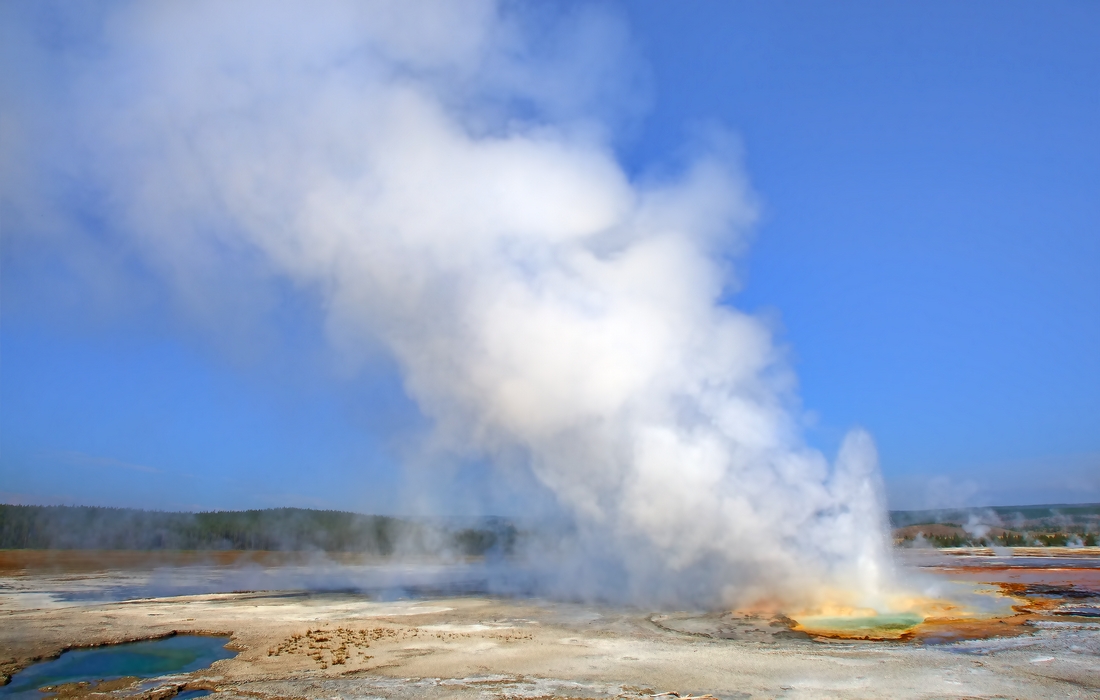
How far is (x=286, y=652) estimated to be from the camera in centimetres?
1930

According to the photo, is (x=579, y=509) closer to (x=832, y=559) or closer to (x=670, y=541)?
Result: (x=670, y=541)

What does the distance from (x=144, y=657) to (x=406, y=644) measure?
736 centimetres

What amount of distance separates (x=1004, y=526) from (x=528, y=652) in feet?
426

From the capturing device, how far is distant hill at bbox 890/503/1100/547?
90812mm

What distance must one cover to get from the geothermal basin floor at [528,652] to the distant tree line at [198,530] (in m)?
46.9

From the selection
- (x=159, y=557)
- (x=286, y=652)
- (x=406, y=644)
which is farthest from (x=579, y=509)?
(x=159, y=557)

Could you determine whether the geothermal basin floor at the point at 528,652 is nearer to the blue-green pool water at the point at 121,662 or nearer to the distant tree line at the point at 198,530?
the blue-green pool water at the point at 121,662

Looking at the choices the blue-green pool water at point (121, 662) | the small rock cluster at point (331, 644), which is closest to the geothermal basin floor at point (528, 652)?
the small rock cluster at point (331, 644)

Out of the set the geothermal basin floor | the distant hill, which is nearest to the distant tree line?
the geothermal basin floor

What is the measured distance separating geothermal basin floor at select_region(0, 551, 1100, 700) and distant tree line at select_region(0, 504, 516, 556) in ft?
154

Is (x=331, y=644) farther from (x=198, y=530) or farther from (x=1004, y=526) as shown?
(x=1004, y=526)

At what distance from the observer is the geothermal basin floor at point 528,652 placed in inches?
587

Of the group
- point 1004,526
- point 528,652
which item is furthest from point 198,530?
point 1004,526

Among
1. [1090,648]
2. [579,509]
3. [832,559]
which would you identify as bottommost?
[1090,648]
